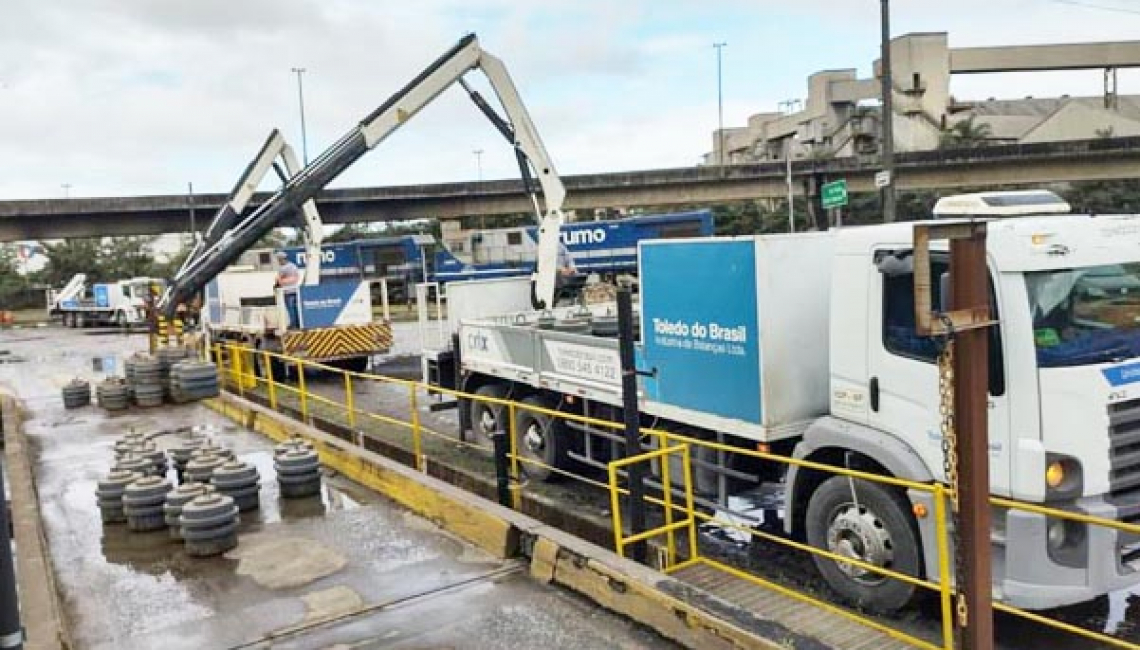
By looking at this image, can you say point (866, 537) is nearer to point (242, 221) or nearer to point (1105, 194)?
point (242, 221)

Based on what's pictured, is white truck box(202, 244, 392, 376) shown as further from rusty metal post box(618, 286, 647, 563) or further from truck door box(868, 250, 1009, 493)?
truck door box(868, 250, 1009, 493)

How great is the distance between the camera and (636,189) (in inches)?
1890

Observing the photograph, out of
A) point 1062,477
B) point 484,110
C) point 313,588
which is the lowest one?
point 313,588

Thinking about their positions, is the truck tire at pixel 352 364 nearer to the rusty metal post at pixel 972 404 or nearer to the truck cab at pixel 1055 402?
the truck cab at pixel 1055 402

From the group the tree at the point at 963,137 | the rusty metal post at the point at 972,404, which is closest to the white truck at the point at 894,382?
the rusty metal post at the point at 972,404

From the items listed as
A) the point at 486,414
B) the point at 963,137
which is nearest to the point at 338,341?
the point at 486,414

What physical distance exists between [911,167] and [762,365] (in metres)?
39.7

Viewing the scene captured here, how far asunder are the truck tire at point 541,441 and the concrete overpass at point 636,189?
1435 inches

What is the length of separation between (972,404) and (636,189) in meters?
44.9

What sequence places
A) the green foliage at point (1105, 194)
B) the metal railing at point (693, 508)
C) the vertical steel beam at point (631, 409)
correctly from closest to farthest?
the metal railing at point (693, 508) → the vertical steel beam at point (631, 409) → the green foliage at point (1105, 194)

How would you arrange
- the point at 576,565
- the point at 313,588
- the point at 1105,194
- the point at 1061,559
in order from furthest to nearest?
1. the point at 1105,194
2. the point at 313,588
3. the point at 576,565
4. the point at 1061,559

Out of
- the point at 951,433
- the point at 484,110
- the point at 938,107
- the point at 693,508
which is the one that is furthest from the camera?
the point at 938,107

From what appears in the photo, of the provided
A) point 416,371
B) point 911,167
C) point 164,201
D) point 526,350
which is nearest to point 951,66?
point 911,167

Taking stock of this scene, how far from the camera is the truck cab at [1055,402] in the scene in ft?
16.5
